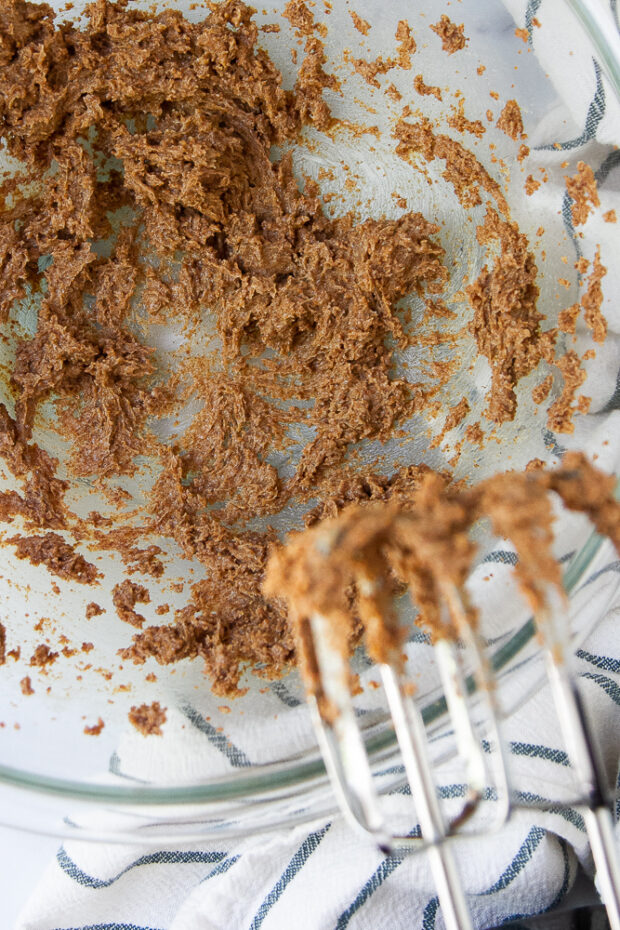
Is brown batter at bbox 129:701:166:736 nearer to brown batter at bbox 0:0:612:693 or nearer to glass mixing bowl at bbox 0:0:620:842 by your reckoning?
glass mixing bowl at bbox 0:0:620:842

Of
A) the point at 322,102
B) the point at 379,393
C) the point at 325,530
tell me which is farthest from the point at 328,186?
the point at 325,530

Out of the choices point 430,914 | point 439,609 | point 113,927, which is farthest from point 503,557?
point 113,927

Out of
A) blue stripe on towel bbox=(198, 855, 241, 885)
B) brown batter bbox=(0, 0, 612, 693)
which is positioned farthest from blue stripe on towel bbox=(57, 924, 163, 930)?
brown batter bbox=(0, 0, 612, 693)

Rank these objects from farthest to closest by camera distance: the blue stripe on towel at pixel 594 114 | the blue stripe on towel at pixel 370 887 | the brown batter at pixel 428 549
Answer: the blue stripe on towel at pixel 370 887
the blue stripe on towel at pixel 594 114
the brown batter at pixel 428 549

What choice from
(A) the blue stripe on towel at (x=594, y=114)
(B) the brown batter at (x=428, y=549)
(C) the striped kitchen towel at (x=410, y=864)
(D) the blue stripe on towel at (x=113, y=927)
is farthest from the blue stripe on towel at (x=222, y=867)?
(A) the blue stripe on towel at (x=594, y=114)

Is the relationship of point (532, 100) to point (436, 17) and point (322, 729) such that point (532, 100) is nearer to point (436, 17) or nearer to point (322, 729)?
point (436, 17)

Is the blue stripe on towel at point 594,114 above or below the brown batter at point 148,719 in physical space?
above

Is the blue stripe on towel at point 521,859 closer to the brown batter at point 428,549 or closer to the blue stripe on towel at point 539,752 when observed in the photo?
the blue stripe on towel at point 539,752
